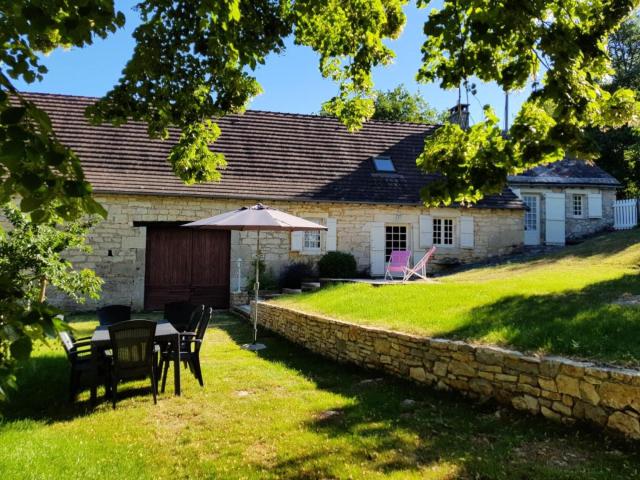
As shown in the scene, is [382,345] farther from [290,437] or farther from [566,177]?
[566,177]

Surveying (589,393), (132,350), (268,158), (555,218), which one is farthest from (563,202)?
(132,350)

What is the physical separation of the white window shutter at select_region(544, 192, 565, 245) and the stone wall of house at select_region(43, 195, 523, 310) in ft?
8.81

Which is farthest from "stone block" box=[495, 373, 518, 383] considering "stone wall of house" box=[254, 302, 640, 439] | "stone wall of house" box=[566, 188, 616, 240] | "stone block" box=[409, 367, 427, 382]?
"stone wall of house" box=[566, 188, 616, 240]

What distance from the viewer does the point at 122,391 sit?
223 inches

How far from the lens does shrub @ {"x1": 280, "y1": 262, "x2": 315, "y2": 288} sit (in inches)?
545

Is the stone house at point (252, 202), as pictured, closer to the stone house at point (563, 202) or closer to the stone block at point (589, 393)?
the stone house at point (563, 202)

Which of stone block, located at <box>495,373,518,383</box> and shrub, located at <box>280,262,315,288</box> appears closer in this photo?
stone block, located at <box>495,373,518,383</box>

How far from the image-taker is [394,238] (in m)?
15.4

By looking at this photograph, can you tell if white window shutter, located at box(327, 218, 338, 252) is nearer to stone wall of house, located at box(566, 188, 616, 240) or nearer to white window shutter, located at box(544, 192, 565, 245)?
white window shutter, located at box(544, 192, 565, 245)

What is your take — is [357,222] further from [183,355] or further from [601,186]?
[601,186]

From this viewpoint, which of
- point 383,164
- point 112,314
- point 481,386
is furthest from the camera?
point 383,164

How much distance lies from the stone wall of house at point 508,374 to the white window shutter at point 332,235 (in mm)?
7366

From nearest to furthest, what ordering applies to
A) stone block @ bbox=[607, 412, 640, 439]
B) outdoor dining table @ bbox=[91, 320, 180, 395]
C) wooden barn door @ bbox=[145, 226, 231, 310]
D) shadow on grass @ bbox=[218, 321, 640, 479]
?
shadow on grass @ bbox=[218, 321, 640, 479] < stone block @ bbox=[607, 412, 640, 439] < outdoor dining table @ bbox=[91, 320, 180, 395] < wooden barn door @ bbox=[145, 226, 231, 310]

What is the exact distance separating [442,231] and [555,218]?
5.78 meters
